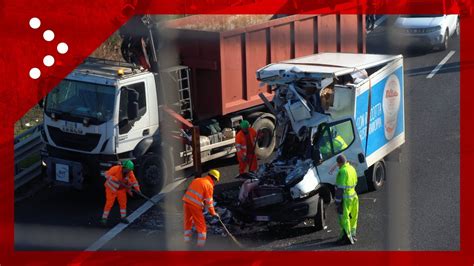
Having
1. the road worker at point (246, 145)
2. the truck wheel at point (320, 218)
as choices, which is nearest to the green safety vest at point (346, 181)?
the truck wheel at point (320, 218)

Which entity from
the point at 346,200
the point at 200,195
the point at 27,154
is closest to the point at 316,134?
the point at 346,200

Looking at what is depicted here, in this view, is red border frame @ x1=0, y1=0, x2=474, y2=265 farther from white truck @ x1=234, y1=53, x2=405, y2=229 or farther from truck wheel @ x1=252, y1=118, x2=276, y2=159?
truck wheel @ x1=252, y1=118, x2=276, y2=159

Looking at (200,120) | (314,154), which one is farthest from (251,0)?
(314,154)

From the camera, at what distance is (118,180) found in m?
12.3

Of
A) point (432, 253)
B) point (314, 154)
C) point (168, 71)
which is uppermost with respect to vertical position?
point (168, 71)

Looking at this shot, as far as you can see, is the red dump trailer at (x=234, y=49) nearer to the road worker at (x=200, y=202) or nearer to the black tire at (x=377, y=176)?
the black tire at (x=377, y=176)

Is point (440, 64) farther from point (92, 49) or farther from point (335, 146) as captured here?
point (335, 146)

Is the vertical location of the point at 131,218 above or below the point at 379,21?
below

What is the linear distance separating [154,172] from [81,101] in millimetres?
1652

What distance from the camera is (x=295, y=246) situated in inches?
448

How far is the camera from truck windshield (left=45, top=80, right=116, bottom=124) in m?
12.9

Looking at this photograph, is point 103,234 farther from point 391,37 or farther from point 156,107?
point 391,37

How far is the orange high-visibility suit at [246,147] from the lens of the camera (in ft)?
45.5

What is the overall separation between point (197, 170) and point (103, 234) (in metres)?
2.54
